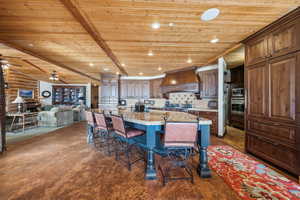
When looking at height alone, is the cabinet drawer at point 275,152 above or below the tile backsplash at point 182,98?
below

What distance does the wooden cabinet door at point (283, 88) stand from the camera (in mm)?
2008

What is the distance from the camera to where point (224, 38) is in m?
2.84

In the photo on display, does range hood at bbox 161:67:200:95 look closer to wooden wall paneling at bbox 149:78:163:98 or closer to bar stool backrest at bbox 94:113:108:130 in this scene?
wooden wall paneling at bbox 149:78:163:98

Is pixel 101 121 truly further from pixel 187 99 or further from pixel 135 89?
pixel 135 89

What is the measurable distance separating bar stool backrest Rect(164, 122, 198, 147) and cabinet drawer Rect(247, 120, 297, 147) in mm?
1725

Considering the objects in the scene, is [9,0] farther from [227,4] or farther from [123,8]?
[227,4]

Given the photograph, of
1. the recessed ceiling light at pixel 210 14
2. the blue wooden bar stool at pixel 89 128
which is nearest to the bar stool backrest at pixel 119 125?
the blue wooden bar stool at pixel 89 128

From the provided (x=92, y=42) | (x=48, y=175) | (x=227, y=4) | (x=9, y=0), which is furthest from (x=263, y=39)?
(x=48, y=175)

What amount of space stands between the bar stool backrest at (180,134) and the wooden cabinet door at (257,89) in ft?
6.06

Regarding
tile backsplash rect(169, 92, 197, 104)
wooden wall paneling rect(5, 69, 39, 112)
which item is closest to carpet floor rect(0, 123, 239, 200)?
tile backsplash rect(169, 92, 197, 104)

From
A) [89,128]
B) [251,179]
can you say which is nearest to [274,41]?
[251,179]

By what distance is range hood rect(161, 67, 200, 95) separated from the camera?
16.6 feet

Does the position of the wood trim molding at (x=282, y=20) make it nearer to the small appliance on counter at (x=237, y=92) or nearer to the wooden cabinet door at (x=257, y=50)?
the wooden cabinet door at (x=257, y=50)

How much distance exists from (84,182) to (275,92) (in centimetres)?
369
